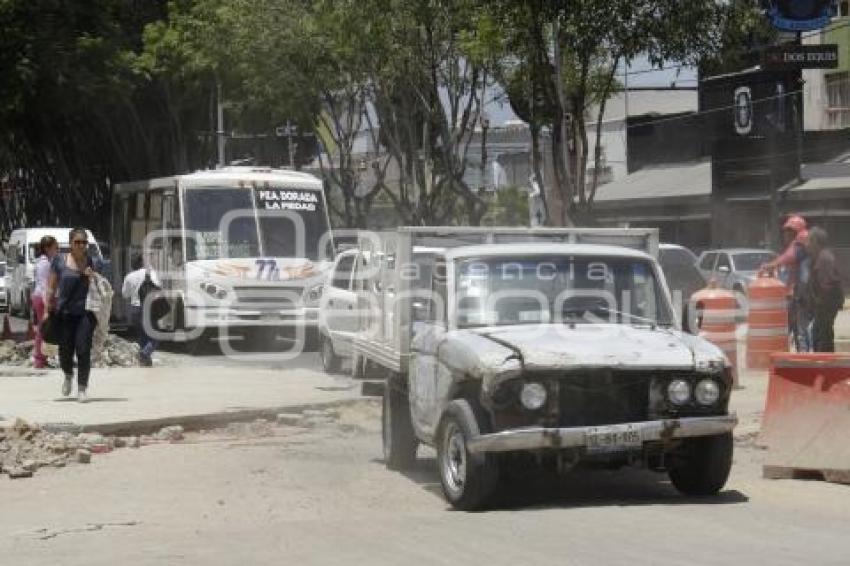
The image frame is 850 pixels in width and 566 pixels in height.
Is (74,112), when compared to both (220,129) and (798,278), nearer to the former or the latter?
(220,129)

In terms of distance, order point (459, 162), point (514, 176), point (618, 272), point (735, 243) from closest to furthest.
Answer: point (618, 272)
point (459, 162)
point (735, 243)
point (514, 176)

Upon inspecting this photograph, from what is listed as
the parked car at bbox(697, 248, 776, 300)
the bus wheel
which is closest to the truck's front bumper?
the bus wheel

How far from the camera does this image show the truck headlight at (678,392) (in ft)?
29.5

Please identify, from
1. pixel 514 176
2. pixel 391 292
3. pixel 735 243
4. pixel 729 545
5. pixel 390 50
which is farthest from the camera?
pixel 514 176

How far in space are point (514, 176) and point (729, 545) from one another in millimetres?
66372

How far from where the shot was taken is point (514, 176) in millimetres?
73812

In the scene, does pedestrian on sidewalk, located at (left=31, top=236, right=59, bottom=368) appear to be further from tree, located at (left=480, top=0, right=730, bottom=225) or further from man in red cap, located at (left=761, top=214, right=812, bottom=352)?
man in red cap, located at (left=761, top=214, right=812, bottom=352)

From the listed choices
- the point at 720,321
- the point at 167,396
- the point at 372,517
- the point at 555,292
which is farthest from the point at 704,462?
the point at 167,396

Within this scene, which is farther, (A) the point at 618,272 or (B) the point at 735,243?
(B) the point at 735,243

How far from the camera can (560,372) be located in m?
8.82

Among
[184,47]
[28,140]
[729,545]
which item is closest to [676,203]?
[184,47]

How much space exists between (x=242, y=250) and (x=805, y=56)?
1976 centimetres

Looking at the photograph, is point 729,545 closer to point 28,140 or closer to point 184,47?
point 184,47

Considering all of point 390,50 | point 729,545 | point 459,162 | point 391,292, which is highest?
point 390,50
